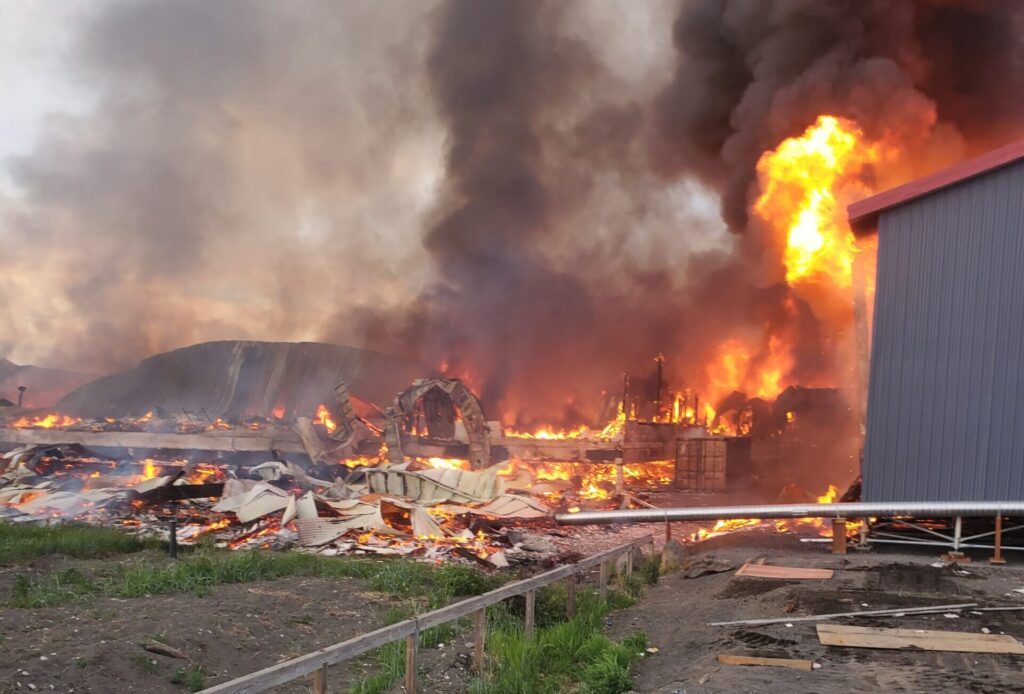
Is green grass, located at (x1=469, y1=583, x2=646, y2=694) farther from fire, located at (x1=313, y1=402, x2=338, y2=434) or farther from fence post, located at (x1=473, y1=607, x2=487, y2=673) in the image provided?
fire, located at (x1=313, y1=402, x2=338, y2=434)

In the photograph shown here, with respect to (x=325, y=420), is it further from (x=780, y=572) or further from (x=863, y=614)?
(x=863, y=614)

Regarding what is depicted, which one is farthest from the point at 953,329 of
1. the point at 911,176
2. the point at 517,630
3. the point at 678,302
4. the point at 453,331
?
the point at 453,331

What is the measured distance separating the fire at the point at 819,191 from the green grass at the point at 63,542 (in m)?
18.3

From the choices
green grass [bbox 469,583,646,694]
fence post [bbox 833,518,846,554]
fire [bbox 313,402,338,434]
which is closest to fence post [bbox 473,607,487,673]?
green grass [bbox 469,583,646,694]

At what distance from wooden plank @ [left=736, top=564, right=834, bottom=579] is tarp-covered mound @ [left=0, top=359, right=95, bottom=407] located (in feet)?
148

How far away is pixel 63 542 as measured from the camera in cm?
1257

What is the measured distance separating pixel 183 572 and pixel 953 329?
11.5 metres

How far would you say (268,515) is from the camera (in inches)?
651

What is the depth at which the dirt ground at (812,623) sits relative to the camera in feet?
19.2

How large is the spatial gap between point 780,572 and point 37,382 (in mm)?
49261

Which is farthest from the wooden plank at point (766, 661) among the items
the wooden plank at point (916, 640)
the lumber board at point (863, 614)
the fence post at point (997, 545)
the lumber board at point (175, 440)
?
the lumber board at point (175, 440)

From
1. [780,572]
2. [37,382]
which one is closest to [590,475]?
[780,572]

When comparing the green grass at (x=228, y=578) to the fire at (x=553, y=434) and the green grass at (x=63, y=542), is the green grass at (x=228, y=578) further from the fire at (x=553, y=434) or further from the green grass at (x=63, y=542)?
the fire at (x=553, y=434)

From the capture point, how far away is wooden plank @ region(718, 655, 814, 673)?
6234 mm
